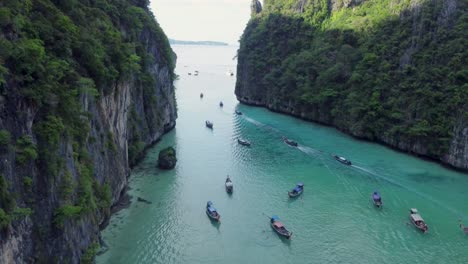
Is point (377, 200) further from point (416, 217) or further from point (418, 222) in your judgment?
point (418, 222)

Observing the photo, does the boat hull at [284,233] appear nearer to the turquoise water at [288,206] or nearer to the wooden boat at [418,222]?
the turquoise water at [288,206]

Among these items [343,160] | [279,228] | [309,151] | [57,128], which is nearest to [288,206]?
[279,228]

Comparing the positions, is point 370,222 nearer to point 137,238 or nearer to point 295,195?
point 295,195

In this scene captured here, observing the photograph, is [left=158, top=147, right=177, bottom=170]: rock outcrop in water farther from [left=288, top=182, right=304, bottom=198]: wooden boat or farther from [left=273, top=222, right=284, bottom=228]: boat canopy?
[left=273, top=222, right=284, bottom=228]: boat canopy

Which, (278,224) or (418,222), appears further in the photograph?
(418,222)

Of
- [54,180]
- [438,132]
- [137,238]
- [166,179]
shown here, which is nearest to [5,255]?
[54,180]
